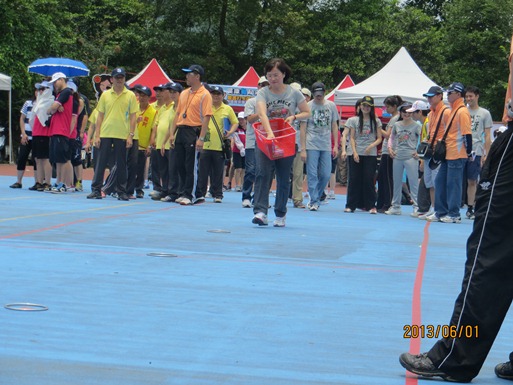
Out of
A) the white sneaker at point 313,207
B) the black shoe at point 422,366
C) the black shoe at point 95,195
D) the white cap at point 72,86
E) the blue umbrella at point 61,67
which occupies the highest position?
the blue umbrella at point 61,67

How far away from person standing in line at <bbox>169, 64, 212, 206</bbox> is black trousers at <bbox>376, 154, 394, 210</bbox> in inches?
119

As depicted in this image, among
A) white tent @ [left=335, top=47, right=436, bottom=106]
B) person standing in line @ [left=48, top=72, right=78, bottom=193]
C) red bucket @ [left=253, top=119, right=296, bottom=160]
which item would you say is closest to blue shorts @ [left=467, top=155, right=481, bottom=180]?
red bucket @ [left=253, top=119, right=296, bottom=160]

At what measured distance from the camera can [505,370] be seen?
457 cm

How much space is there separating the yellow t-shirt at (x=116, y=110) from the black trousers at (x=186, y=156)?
2.81ft

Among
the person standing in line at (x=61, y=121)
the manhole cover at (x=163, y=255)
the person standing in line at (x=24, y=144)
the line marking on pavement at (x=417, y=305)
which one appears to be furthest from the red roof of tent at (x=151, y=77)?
the manhole cover at (x=163, y=255)

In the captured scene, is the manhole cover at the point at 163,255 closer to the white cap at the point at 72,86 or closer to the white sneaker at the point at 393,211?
the white sneaker at the point at 393,211

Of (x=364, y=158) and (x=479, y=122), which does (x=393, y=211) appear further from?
(x=479, y=122)

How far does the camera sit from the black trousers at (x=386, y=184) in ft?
52.7

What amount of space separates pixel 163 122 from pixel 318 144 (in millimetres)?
2638

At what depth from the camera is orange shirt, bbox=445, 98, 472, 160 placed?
1361 cm

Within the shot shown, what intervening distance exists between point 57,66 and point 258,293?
20.0 m

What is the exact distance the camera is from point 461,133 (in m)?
13.7

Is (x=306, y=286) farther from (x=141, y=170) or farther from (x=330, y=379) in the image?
(x=141, y=170)

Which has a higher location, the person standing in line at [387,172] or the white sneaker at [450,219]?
the person standing in line at [387,172]
